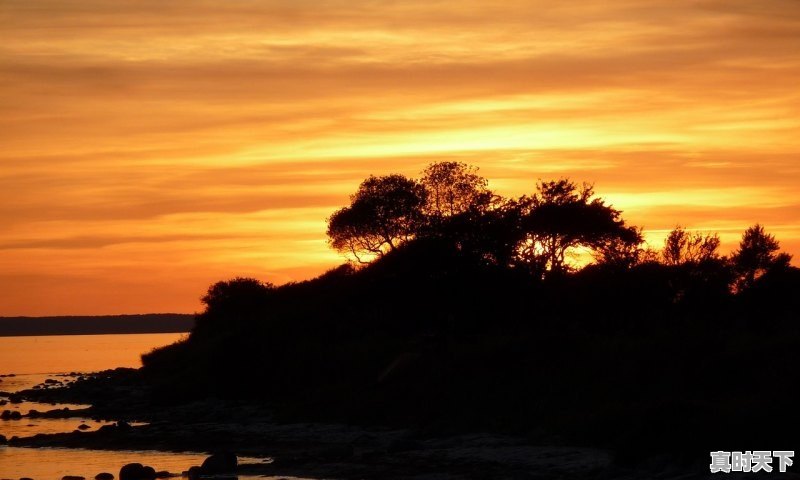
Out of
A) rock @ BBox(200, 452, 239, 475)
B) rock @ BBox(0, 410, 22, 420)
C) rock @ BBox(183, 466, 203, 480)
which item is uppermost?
rock @ BBox(0, 410, 22, 420)

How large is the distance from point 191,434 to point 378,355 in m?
10.9

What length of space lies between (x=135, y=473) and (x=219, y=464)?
2.70 meters

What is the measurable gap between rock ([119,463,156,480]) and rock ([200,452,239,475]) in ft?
5.63

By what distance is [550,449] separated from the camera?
36750 millimetres

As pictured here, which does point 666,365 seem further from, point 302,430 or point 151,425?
point 151,425

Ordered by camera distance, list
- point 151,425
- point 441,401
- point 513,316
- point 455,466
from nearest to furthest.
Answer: point 455,466
point 441,401
point 151,425
point 513,316

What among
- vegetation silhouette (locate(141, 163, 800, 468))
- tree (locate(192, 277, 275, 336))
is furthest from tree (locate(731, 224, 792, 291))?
tree (locate(192, 277, 275, 336))

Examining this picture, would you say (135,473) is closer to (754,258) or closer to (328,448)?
(328,448)

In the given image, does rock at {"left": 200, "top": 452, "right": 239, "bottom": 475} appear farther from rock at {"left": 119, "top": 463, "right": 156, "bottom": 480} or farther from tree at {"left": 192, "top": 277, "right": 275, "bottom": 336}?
tree at {"left": 192, "top": 277, "right": 275, "bottom": 336}

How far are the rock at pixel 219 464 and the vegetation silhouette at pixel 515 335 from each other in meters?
9.87

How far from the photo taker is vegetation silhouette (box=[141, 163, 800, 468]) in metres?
39.1

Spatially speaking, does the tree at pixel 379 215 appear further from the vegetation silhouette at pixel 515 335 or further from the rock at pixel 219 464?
the rock at pixel 219 464

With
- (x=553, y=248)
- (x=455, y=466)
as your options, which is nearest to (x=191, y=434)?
(x=455, y=466)

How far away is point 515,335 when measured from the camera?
174ft
